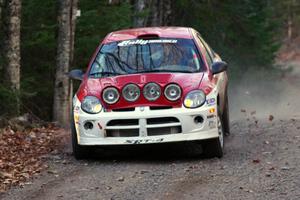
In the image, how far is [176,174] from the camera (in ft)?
28.7

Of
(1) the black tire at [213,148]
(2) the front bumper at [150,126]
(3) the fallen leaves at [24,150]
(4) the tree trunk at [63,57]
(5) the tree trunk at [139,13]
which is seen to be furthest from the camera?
(5) the tree trunk at [139,13]

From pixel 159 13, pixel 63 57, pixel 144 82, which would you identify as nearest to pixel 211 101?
pixel 144 82

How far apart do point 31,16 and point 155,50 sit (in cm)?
606

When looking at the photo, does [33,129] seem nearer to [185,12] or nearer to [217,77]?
[217,77]

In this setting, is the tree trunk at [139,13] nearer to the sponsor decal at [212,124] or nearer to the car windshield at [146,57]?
the car windshield at [146,57]

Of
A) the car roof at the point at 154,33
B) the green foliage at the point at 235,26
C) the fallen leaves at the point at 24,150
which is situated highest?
the car roof at the point at 154,33

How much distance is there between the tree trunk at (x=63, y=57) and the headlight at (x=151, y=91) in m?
5.93

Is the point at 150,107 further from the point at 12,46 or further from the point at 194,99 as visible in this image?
the point at 12,46

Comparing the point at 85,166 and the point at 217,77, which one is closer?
the point at 85,166

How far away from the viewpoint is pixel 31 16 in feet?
51.9

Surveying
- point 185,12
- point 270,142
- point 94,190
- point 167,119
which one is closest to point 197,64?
point 167,119

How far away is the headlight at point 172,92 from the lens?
9453mm

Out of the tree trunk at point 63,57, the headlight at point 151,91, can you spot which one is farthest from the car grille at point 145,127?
the tree trunk at point 63,57

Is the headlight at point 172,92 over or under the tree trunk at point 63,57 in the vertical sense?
over
